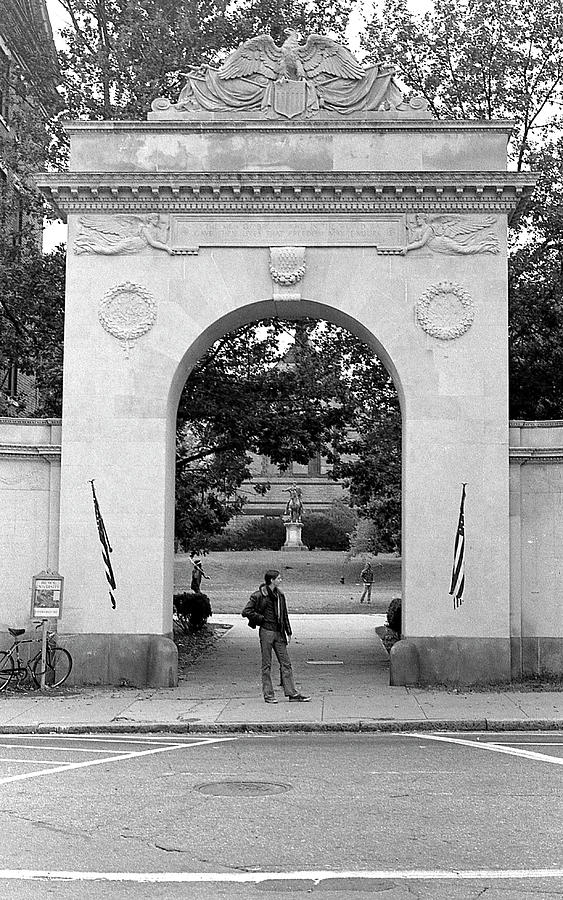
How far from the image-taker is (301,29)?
28703mm

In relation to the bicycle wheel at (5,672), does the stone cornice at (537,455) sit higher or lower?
higher

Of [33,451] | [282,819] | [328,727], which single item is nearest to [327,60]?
[33,451]

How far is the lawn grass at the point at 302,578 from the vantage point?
4068cm

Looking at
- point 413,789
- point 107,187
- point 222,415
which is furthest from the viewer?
point 222,415

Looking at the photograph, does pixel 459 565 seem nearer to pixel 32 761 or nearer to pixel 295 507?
pixel 32 761

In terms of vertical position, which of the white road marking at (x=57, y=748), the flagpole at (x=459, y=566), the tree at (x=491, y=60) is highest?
the tree at (x=491, y=60)

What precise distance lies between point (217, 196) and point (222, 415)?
22.9 feet

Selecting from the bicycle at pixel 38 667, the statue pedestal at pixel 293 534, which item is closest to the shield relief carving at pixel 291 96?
the bicycle at pixel 38 667

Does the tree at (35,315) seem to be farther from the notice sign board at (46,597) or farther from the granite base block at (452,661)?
the granite base block at (452,661)

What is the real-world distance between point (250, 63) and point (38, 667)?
10.5 m

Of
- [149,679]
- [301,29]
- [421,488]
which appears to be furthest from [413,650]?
[301,29]

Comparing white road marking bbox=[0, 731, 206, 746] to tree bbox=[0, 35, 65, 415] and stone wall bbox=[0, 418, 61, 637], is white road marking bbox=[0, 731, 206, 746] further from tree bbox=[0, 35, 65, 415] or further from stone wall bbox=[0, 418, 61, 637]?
tree bbox=[0, 35, 65, 415]

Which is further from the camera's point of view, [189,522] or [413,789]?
[189,522]

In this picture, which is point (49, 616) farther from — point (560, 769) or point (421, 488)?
point (560, 769)
